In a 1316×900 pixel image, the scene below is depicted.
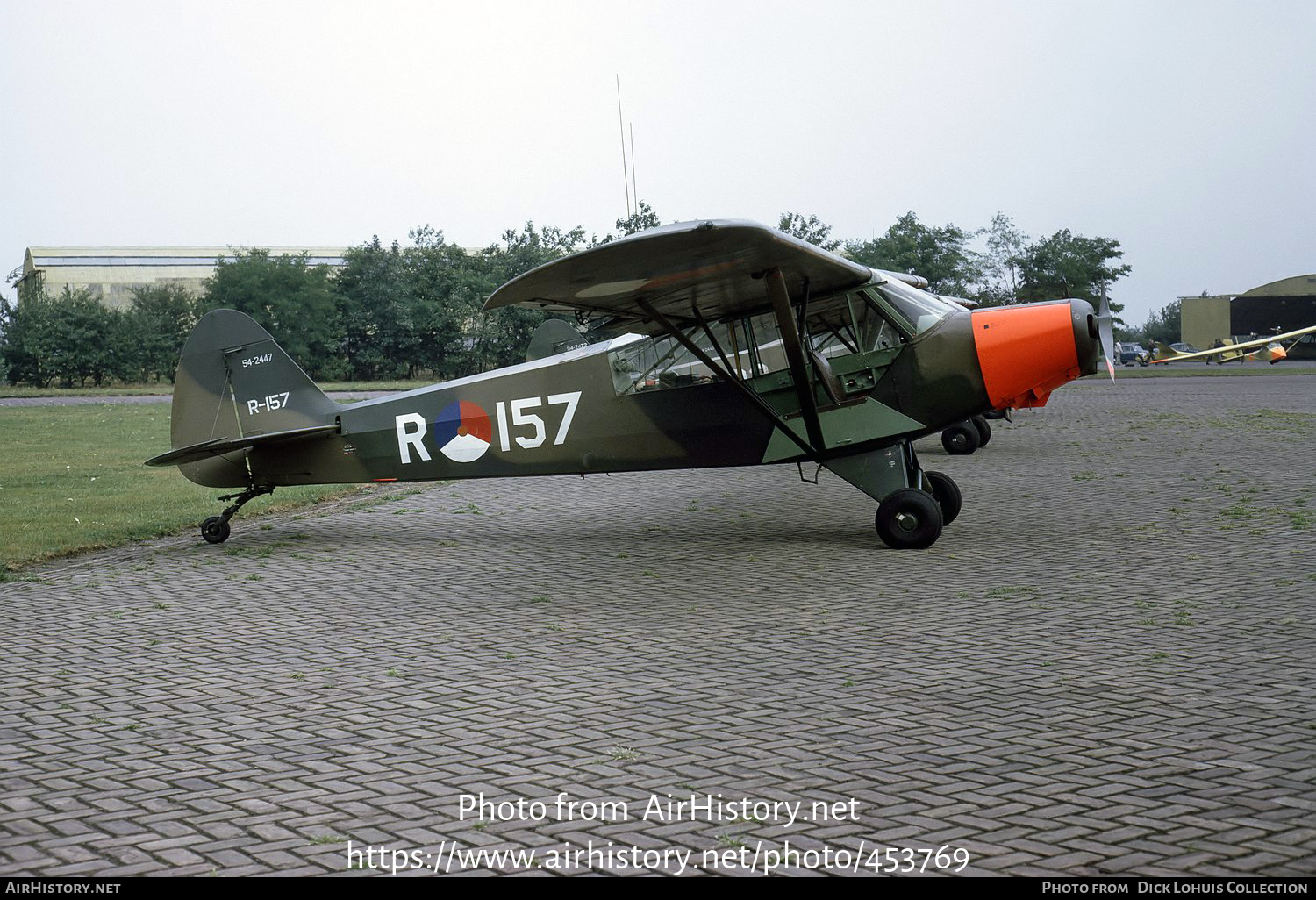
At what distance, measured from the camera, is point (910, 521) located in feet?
33.0

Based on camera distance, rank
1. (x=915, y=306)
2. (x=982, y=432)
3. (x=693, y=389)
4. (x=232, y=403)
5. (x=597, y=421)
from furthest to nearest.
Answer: (x=982, y=432) < (x=232, y=403) < (x=597, y=421) < (x=693, y=389) < (x=915, y=306)

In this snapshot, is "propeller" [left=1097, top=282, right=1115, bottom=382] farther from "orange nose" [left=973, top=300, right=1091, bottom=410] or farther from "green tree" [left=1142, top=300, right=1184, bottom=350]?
"green tree" [left=1142, top=300, right=1184, bottom=350]

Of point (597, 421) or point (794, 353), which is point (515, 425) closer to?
point (597, 421)

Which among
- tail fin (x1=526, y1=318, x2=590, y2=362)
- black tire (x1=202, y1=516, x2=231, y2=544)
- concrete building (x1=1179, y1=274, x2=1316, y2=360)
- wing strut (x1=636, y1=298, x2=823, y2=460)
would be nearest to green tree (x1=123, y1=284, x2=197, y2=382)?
tail fin (x1=526, y1=318, x2=590, y2=362)

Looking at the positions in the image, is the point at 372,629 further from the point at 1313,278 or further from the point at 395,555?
the point at 1313,278

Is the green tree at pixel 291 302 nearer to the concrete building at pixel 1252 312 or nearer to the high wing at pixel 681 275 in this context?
the high wing at pixel 681 275

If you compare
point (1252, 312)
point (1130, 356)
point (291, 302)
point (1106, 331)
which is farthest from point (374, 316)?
point (1252, 312)

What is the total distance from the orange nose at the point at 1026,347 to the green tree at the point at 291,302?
5909cm

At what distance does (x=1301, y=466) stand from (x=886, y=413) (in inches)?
340

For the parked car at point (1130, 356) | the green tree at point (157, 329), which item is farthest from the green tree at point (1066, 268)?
the green tree at point (157, 329)

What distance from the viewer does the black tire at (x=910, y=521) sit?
394 inches

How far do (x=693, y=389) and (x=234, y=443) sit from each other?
4873mm

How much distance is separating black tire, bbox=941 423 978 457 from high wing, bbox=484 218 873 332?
9.07m

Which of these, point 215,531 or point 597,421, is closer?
point 597,421
